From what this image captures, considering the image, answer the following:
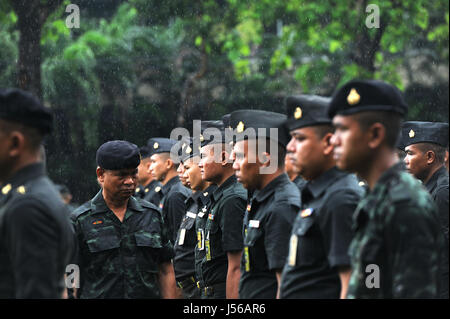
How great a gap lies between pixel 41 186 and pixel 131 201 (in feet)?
7.75

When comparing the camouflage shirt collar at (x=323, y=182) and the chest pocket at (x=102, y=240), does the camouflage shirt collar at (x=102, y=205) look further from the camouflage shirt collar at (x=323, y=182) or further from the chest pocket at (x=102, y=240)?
the camouflage shirt collar at (x=323, y=182)

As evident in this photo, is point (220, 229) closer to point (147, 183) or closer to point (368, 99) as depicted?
point (368, 99)

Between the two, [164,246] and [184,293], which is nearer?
[164,246]

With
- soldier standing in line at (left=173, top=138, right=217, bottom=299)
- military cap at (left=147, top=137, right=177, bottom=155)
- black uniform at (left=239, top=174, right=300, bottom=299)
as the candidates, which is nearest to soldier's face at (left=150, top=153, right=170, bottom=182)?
military cap at (left=147, top=137, right=177, bottom=155)

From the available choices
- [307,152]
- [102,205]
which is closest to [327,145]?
[307,152]

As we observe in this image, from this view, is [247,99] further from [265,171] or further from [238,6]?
[265,171]

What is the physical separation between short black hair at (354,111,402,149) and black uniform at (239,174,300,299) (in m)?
1.27

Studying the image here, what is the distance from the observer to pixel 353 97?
12.1 ft

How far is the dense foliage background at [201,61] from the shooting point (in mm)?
14391

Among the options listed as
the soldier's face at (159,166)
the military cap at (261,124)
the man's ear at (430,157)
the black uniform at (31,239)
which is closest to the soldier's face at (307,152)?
the military cap at (261,124)

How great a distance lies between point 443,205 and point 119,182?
8.43ft

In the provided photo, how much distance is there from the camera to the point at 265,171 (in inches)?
205

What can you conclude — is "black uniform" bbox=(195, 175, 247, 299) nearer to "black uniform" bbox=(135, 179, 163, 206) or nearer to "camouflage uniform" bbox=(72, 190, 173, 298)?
"camouflage uniform" bbox=(72, 190, 173, 298)
